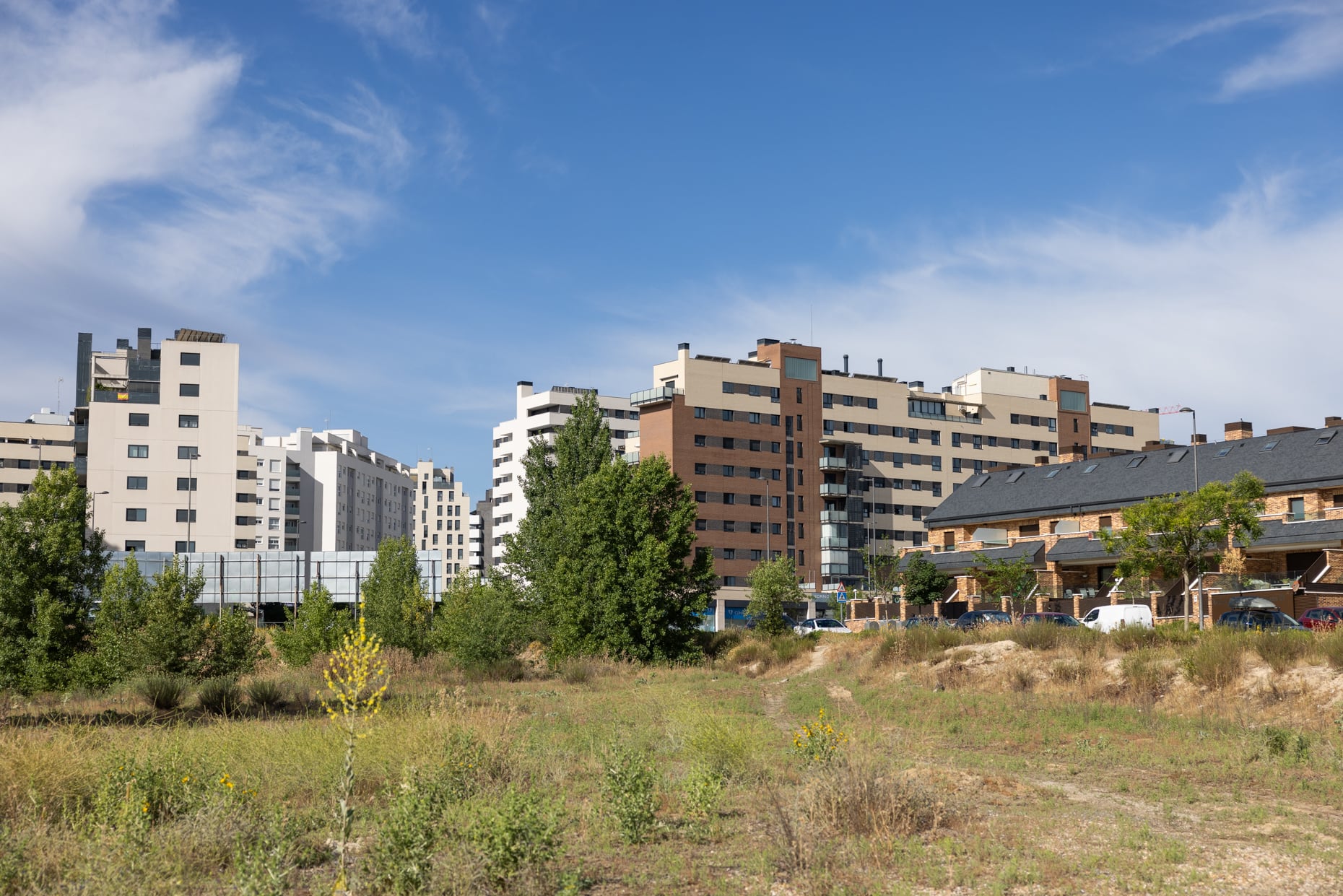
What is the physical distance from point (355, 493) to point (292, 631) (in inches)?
4842

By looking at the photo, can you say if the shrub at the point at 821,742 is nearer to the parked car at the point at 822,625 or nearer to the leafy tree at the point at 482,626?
the leafy tree at the point at 482,626

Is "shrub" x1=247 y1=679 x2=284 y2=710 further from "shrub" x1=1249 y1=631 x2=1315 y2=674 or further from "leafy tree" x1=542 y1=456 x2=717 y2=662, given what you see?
"shrub" x1=1249 y1=631 x2=1315 y2=674

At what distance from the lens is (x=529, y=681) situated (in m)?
41.2

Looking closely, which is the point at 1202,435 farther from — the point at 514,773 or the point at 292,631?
the point at 514,773

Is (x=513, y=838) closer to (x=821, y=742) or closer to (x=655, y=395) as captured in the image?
(x=821, y=742)

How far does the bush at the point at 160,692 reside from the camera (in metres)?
31.3

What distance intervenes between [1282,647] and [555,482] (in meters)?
36.9

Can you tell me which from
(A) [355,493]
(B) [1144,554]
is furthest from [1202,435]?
(A) [355,493]

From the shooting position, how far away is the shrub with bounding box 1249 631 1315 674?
25500 mm

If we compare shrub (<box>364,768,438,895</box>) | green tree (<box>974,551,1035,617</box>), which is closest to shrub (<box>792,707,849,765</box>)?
shrub (<box>364,768,438,895</box>)

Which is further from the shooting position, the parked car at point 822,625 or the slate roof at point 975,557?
the slate roof at point 975,557

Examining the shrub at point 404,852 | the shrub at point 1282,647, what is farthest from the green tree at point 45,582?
the shrub at point 1282,647

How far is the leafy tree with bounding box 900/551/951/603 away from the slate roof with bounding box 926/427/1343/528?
19.7ft

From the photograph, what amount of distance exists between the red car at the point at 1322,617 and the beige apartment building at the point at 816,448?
52.4 metres
